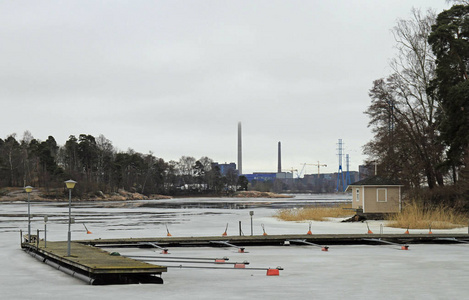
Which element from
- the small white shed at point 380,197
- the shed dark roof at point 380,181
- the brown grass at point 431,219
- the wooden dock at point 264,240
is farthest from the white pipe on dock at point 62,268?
the shed dark roof at point 380,181

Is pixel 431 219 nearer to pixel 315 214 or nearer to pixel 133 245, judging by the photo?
pixel 315 214

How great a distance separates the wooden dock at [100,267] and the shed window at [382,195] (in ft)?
107

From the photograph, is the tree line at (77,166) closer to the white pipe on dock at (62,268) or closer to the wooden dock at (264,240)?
the wooden dock at (264,240)

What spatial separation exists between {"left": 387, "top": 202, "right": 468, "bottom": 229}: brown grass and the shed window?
6304 millimetres

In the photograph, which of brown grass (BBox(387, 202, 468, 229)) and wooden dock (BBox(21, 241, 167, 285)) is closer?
wooden dock (BBox(21, 241, 167, 285))

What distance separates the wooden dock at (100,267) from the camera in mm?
16875

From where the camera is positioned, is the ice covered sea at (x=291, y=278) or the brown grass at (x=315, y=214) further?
the brown grass at (x=315, y=214)

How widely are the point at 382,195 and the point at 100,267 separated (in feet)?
123

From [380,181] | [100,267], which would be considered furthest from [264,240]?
[380,181]

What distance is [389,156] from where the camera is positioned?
54.4 meters

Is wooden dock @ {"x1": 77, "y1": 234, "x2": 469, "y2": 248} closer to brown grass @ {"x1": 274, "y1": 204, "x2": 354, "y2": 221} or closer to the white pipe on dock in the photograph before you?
the white pipe on dock

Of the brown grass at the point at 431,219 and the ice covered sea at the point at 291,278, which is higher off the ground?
the brown grass at the point at 431,219

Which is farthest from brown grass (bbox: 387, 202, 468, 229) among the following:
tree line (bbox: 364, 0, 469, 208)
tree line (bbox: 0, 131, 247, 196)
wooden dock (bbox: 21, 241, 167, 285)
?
tree line (bbox: 0, 131, 247, 196)

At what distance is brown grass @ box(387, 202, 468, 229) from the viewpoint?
40.5 m
